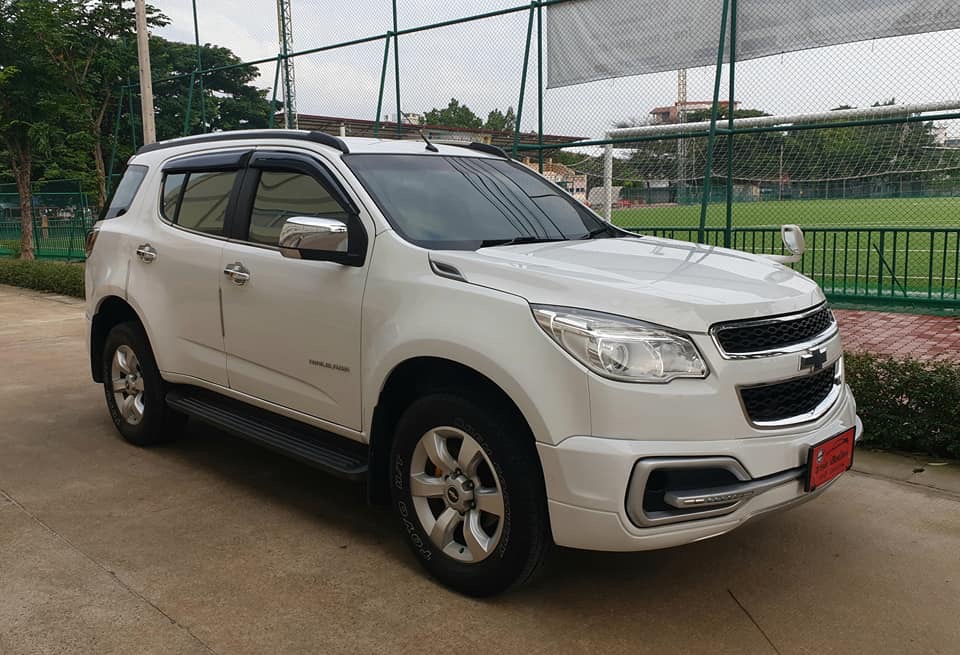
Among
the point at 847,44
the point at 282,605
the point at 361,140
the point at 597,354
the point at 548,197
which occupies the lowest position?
the point at 282,605

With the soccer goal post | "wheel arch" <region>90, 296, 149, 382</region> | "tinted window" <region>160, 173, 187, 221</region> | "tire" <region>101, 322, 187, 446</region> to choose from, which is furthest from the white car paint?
the soccer goal post

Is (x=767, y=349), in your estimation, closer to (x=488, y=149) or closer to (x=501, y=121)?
(x=488, y=149)

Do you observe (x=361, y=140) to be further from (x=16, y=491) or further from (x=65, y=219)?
(x=65, y=219)

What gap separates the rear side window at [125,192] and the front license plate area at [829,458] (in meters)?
4.23

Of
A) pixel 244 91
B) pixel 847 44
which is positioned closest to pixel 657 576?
pixel 847 44

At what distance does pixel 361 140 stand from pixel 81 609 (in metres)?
2.50

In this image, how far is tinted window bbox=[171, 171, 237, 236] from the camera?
4.71 metres

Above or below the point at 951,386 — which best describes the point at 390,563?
below

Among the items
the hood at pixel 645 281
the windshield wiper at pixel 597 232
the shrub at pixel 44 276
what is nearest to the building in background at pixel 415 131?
the windshield wiper at pixel 597 232

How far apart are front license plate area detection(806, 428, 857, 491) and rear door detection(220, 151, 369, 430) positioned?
6.04 ft

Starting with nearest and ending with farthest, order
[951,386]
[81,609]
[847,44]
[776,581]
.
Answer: [81,609] < [776,581] < [951,386] < [847,44]

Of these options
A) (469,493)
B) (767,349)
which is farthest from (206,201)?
(767,349)

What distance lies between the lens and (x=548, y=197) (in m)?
4.72

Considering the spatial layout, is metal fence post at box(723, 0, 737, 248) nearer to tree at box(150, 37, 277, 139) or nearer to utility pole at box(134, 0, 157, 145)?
tree at box(150, 37, 277, 139)
